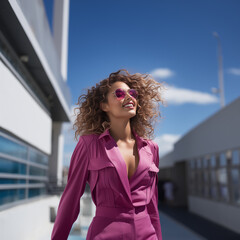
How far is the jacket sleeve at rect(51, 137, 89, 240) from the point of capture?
191cm

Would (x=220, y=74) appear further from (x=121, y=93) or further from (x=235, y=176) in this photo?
(x=121, y=93)

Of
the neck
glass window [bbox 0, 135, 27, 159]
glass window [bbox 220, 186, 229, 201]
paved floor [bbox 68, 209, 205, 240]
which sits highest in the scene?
glass window [bbox 0, 135, 27, 159]

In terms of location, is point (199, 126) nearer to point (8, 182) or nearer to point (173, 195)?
point (173, 195)

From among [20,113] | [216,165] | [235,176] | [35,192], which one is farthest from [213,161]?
[20,113]

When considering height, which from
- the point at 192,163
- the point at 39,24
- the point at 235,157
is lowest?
the point at 235,157

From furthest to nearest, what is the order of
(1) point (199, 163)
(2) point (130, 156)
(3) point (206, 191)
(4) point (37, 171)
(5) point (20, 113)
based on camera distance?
(1) point (199, 163) → (3) point (206, 191) → (4) point (37, 171) → (5) point (20, 113) → (2) point (130, 156)

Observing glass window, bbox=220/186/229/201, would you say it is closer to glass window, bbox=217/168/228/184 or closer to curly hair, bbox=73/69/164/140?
glass window, bbox=217/168/228/184

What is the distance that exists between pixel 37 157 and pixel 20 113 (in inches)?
157

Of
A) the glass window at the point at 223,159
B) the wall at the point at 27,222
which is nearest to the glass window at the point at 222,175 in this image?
the glass window at the point at 223,159

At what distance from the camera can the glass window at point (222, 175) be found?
13094 mm

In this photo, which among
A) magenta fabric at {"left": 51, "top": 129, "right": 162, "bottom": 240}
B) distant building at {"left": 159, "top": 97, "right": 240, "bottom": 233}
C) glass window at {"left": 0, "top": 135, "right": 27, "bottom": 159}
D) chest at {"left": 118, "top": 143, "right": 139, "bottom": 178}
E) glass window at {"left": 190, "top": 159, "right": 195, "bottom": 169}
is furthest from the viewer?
glass window at {"left": 190, "top": 159, "right": 195, "bottom": 169}

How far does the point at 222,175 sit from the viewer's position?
44.3ft

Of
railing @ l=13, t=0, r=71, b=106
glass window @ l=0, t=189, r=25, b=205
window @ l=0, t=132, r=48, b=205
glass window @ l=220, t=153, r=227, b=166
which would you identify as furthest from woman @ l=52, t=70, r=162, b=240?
glass window @ l=220, t=153, r=227, b=166

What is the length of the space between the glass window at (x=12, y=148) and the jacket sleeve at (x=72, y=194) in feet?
17.3
